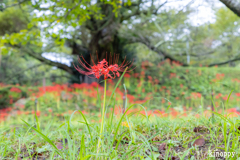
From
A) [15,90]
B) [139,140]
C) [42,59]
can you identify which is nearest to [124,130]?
[139,140]

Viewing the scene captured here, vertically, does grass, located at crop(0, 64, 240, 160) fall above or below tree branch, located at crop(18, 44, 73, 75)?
below

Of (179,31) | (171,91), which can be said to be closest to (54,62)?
(171,91)

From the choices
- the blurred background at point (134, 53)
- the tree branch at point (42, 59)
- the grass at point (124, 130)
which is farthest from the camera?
the tree branch at point (42, 59)

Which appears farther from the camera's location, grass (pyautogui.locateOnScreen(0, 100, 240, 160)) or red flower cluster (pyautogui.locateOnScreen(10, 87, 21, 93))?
red flower cluster (pyautogui.locateOnScreen(10, 87, 21, 93))

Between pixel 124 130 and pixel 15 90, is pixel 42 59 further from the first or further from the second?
pixel 124 130

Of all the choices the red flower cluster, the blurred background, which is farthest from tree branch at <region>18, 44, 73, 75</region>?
the red flower cluster

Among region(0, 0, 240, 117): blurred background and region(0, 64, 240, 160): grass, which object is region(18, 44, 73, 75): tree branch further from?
region(0, 64, 240, 160): grass

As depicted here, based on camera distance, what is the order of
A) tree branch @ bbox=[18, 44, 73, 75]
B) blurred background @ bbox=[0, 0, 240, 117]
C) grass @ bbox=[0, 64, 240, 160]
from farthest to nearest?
1. tree branch @ bbox=[18, 44, 73, 75]
2. blurred background @ bbox=[0, 0, 240, 117]
3. grass @ bbox=[0, 64, 240, 160]

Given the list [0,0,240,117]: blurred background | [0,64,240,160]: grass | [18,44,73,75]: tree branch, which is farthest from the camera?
[18,44,73,75]: tree branch

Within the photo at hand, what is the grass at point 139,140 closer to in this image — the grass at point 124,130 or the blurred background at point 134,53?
the grass at point 124,130

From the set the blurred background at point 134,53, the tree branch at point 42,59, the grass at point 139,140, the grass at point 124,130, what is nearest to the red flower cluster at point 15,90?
the blurred background at point 134,53

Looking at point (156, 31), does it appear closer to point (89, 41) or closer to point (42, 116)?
point (89, 41)

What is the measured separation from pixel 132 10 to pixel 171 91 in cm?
329

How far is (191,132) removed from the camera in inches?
46.2
